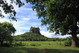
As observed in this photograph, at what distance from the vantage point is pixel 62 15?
104 feet

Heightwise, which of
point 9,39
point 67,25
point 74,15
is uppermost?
point 74,15

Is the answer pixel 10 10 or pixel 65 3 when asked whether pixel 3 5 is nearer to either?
pixel 10 10

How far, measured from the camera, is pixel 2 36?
137 feet

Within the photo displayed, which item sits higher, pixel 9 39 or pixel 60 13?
pixel 60 13

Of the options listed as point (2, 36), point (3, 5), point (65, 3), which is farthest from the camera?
point (2, 36)

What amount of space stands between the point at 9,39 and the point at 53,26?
14.0 metres

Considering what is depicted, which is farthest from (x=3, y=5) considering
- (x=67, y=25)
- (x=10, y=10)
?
(x=67, y=25)

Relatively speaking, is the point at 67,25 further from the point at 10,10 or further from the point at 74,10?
the point at 10,10

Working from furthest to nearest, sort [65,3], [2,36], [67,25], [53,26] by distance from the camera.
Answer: [2,36], [53,26], [67,25], [65,3]

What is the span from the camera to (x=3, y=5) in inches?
786

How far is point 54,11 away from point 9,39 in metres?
17.1

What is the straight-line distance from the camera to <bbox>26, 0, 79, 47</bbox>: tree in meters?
30.3

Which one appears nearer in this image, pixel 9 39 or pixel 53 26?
pixel 53 26

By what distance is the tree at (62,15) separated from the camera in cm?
3028
